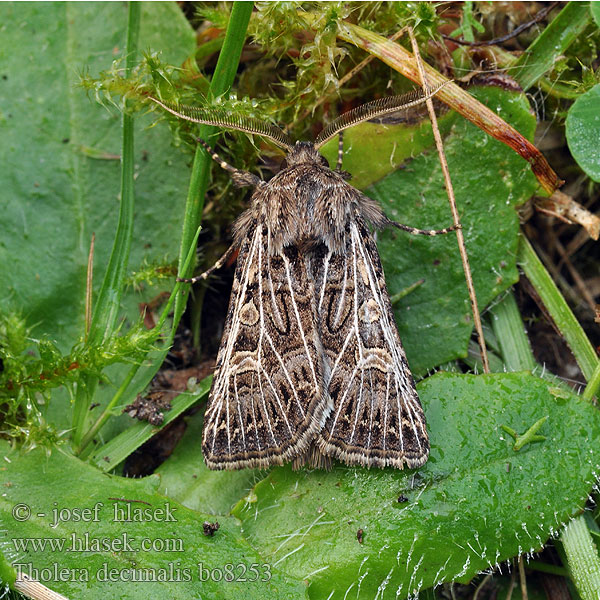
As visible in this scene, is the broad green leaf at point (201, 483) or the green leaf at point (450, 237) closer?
the broad green leaf at point (201, 483)

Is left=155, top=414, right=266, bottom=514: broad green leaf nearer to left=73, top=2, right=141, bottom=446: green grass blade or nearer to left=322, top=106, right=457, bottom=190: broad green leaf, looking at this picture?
left=73, top=2, right=141, bottom=446: green grass blade

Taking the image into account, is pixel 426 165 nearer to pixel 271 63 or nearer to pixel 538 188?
pixel 538 188

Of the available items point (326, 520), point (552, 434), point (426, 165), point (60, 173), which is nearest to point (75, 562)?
point (326, 520)

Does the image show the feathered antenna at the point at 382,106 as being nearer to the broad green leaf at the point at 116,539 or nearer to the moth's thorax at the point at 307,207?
the moth's thorax at the point at 307,207

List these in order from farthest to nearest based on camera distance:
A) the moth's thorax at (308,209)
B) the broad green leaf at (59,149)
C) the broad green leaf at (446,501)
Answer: the broad green leaf at (59,149), the moth's thorax at (308,209), the broad green leaf at (446,501)

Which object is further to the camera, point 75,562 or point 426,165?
point 426,165

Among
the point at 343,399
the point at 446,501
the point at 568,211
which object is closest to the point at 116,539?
the point at 343,399

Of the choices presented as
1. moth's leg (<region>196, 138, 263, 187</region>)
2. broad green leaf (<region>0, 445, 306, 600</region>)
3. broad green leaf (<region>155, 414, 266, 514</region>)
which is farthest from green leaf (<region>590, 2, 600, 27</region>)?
broad green leaf (<region>0, 445, 306, 600</region>)

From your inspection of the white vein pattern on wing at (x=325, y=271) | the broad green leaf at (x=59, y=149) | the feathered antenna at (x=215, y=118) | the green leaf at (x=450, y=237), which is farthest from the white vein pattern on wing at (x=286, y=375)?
the feathered antenna at (x=215, y=118)
